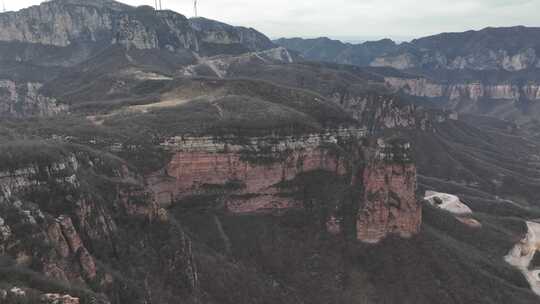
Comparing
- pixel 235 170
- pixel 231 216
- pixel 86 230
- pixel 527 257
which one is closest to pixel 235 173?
pixel 235 170

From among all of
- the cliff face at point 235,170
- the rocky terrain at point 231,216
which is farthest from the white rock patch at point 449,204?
the cliff face at point 235,170

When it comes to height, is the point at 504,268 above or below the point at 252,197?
below

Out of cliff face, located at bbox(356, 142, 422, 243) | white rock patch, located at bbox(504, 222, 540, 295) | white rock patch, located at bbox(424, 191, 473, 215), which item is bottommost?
white rock patch, located at bbox(504, 222, 540, 295)

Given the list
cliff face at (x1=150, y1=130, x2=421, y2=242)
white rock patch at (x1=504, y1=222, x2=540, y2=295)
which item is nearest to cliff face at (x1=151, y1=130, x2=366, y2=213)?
cliff face at (x1=150, y1=130, x2=421, y2=242)

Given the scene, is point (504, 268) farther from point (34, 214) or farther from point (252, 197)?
point (34, 214)

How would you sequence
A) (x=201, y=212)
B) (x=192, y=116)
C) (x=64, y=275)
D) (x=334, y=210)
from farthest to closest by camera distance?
(x=192, y=116) < (x=201, y=212) < (x=334, y=210) < (x=64, y=275)

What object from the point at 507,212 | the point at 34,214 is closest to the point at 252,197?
the point at 34,214

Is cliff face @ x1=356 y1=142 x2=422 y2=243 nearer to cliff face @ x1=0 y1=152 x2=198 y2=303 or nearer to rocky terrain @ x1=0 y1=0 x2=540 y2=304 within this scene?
rocky terrain @ x1=0 y1=0 x2=540 y2=304
